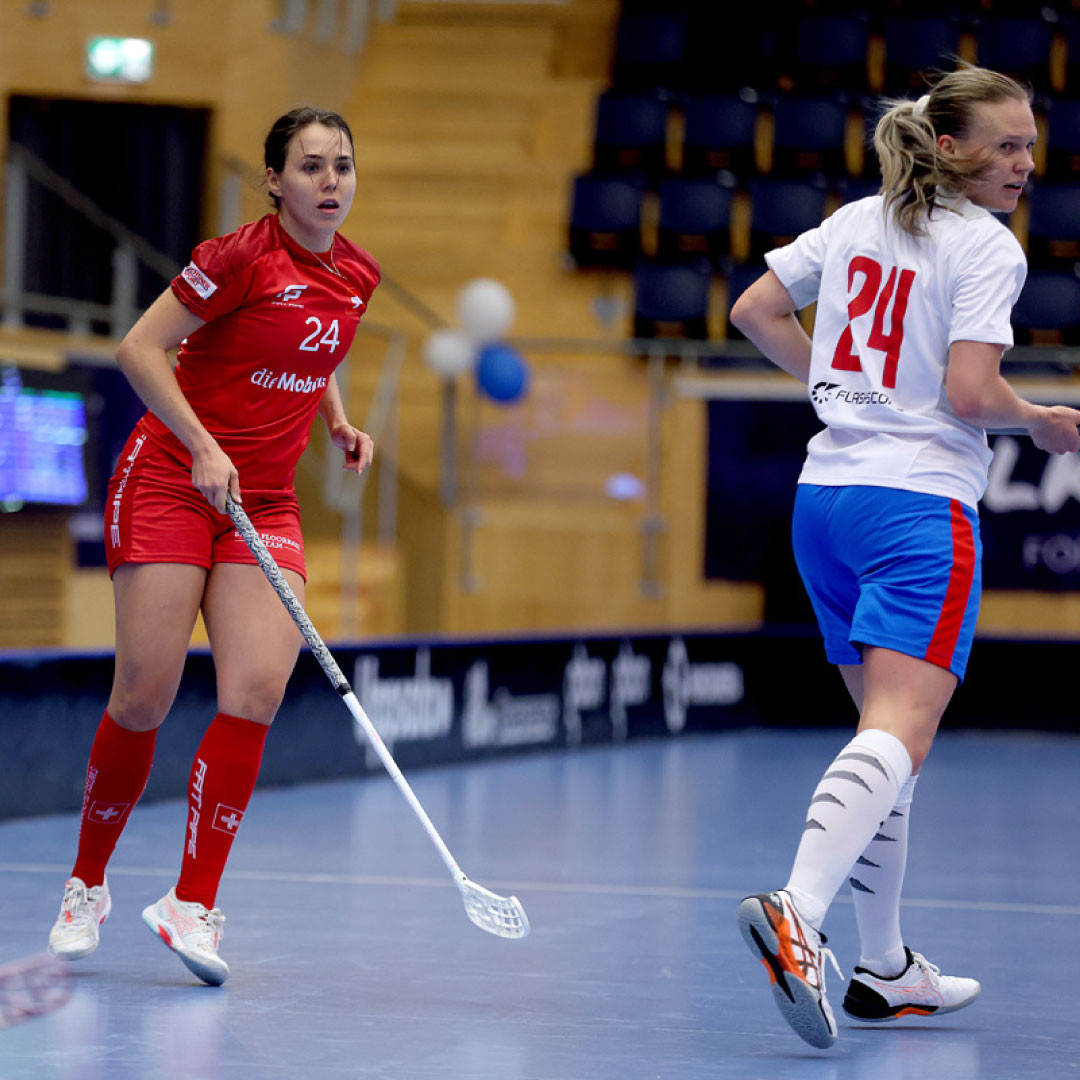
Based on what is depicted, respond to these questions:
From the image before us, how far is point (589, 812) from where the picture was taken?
6.00 metres

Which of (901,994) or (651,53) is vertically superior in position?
(651,53)

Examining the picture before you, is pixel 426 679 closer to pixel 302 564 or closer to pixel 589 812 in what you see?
pixel 589 812

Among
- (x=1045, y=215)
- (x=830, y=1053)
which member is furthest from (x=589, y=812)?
(x=1045, y=215)

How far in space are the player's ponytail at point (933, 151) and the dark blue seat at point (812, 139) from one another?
8656 mm

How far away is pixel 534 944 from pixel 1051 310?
7494 mm

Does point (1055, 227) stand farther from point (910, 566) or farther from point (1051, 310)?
point (910, 566)

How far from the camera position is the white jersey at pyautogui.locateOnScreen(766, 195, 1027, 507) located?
9.36 feet

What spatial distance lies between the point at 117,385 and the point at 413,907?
4.27 m

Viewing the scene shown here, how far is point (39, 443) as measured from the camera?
7.70 m

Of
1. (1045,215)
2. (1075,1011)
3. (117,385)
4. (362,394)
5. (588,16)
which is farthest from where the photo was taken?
(588,16)

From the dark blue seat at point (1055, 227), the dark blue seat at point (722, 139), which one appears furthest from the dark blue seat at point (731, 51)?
the dark blue seat at point (1055, 227)

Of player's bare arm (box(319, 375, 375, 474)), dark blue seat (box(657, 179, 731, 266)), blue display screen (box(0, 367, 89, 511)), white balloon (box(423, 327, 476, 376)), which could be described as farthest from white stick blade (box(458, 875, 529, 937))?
dark blue seat (box(657, 179, 731, 266))

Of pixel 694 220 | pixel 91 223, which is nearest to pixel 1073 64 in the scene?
pixel 694 220

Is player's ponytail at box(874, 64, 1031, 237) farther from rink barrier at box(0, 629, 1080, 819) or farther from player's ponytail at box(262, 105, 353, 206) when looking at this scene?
rink barrier at box(0, 629, 1080, 819)
